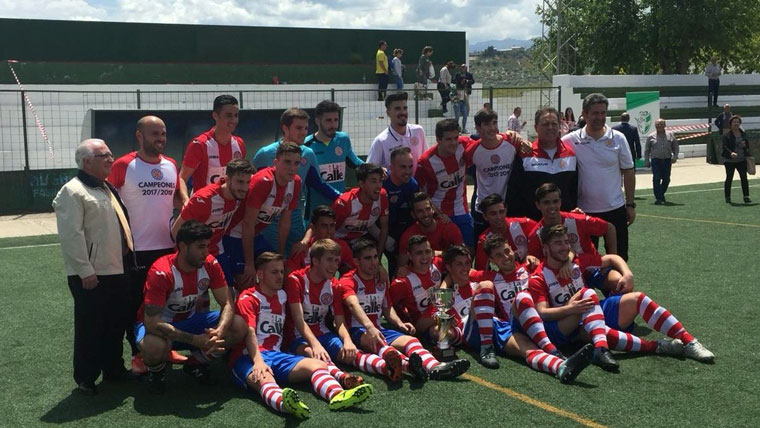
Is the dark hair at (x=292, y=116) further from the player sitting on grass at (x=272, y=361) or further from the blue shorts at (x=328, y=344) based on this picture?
the blue shorts at (x=328, y=344)

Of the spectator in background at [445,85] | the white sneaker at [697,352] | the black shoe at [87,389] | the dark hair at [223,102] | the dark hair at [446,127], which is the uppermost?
the spectator in background at [445,85]

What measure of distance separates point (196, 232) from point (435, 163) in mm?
2789

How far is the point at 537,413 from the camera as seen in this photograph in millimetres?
5406

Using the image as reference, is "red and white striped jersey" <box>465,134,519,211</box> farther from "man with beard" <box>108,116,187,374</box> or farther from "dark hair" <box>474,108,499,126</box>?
"man with beard" <box>108,116,187,374</box>

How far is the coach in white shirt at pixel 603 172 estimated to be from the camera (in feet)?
25.7

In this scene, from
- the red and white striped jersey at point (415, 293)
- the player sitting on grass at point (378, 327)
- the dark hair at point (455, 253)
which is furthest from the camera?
the red and white striped jersey at point (415, 293)

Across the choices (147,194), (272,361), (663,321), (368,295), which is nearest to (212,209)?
(147,194)

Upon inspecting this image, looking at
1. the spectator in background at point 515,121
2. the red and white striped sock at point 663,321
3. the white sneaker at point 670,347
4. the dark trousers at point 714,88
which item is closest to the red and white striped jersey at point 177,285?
the red and white striped sock at point 663,321

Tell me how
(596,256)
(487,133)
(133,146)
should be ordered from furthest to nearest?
(133,146)
(487,133)
(596,256)

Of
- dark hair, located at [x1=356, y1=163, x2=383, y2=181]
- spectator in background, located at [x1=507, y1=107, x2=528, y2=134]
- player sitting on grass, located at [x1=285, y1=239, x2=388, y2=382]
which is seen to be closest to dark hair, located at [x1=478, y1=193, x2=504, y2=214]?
dark hair, located at [x1=356, y1=163, x2=383, y2=181]

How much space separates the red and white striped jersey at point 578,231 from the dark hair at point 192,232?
289cm

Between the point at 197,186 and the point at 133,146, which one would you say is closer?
the point at 197,186

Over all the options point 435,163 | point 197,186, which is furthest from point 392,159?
point 197,186

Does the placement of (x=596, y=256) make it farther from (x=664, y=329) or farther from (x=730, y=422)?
(x=730, y=422)
